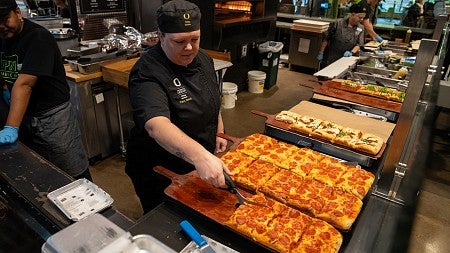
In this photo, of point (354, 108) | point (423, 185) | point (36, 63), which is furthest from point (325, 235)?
point (423, 185)

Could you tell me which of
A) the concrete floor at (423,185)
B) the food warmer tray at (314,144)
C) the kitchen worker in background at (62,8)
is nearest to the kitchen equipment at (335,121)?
the food warmer tray at (314,144)

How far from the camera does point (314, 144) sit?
1.83m

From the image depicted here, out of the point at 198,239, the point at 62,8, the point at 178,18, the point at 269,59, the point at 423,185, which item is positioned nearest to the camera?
the point at 198,239

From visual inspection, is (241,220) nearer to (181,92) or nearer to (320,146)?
(181,92)

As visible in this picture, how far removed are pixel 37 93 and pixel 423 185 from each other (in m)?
3.79

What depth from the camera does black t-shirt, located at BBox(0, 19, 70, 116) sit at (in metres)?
1.91

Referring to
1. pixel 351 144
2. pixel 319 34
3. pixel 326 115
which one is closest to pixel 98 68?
pixel 326 115

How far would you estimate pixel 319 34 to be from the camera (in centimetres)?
654

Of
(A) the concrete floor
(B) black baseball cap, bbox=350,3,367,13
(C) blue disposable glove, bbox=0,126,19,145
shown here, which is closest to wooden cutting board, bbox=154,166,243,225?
(C) blue disposable glove, bbox=0,126,19,145

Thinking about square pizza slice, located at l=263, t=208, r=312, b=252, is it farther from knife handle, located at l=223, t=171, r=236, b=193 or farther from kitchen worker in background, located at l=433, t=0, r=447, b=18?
kitchen worker in background, located at l=433, t=0, r=447, b=18

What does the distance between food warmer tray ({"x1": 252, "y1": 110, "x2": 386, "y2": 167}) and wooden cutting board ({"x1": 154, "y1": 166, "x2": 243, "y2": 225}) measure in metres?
0.64

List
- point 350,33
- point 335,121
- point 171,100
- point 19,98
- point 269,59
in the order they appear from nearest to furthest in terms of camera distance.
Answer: point 171,100 → point 19,98 → point 335,121 → point 350,33 → point 269,59

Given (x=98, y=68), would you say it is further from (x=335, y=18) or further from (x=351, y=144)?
(x=335, y=18)

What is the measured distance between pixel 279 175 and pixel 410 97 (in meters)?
0.65
